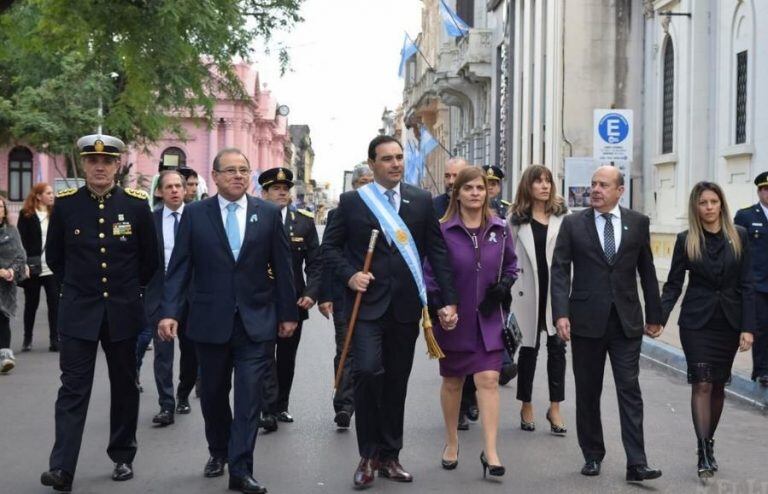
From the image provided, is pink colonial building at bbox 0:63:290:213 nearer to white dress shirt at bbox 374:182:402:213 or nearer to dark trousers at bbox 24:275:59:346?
dark trousers at bbox 24:275:59:346

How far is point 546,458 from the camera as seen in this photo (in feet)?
27.1

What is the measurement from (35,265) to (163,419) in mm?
5830

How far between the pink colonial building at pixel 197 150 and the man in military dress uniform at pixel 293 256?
18903mm

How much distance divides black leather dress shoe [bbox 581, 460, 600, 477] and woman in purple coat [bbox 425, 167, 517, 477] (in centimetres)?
56

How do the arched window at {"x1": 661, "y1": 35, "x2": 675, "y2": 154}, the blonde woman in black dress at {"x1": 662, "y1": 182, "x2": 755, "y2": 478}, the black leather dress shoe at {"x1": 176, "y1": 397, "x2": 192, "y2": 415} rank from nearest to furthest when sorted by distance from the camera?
the blonde woman in black dress at {"x1": 662, "y1": 182, "x2": 755, "y2": 478} → the black leather dress shoe at {"x1": 176, "y1": 397, "x2": 192, "y2": 415} → the arched window at {"x1": 661, "y1": 35, "x2": 675, "y2": 154}

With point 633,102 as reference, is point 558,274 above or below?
below

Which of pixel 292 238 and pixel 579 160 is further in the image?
pixel 579 160

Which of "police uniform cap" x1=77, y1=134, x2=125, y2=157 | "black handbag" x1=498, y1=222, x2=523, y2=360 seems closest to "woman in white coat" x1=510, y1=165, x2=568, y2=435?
"black handbag" x1=498, y1=222, x2=523, y2=360

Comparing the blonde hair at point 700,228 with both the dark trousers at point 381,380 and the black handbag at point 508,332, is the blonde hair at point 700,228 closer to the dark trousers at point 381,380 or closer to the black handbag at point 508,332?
the black handbag at point 508,332

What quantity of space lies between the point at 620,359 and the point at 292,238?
10.3 feet

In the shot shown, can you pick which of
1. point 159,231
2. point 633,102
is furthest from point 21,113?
point 159,231

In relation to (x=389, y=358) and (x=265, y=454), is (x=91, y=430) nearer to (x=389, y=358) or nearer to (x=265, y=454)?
(x=265, y=454)

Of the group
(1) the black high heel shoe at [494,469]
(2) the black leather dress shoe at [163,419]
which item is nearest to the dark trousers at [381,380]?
(1) the black high heel shoe at [494,469]

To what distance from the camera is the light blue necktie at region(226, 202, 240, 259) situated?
7.33 m
